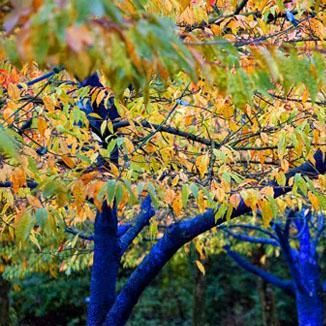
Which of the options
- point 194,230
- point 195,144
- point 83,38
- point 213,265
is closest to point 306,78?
point 83,38

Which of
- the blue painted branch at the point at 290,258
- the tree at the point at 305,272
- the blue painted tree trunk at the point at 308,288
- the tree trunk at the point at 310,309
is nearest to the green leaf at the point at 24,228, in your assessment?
the blue painted branch at the point at 290,258

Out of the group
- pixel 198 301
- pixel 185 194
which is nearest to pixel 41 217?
pixel 185 194

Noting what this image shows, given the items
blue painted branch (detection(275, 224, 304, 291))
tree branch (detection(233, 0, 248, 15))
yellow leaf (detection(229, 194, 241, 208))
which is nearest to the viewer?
yellow leaf (detection(229, 194, 241, 208))

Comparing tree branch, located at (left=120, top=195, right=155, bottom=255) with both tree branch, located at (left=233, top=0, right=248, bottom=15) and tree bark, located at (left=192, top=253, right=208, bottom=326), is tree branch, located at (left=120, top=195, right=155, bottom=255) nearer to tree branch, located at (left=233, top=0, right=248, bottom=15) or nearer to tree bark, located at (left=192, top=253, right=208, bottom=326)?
tree branch, located at (left=233, top=0, right=248, bottom=15)

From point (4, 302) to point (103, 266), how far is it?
830 cm

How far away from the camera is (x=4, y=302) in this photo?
487 inches

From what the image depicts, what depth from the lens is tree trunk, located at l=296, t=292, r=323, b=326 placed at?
402 inches

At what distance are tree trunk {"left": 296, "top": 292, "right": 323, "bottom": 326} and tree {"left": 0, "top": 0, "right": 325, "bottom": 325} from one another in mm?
5479

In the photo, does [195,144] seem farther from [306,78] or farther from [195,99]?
[306,78]

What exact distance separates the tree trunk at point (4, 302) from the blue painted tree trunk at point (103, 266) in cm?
780

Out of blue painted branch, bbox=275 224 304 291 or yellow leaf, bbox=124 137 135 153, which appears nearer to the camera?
yellow leaf, bbox=124 137 135 153

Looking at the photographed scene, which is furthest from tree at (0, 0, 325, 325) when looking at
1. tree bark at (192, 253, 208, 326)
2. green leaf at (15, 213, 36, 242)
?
tree bark at (192, 253, 208, 326)

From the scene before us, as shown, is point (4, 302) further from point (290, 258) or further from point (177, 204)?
point (177, 204)

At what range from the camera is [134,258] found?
38.4ft
